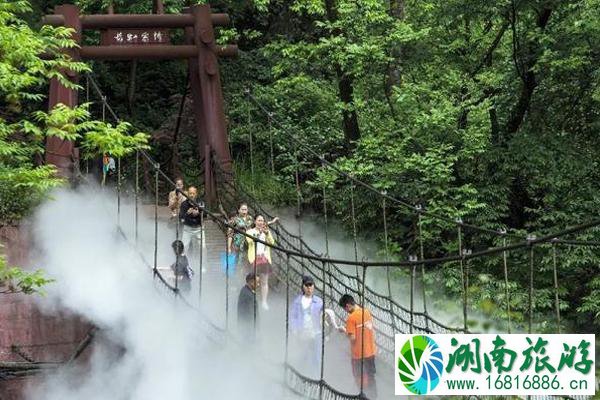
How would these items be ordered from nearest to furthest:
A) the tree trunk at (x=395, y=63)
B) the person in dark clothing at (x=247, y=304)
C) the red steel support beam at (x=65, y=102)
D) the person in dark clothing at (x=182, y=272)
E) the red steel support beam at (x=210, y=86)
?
the person in dark clothing at (x=247, y=304) < the person in dark clothing at (x=182, y=272) < the red steel support beam at (x=65, y=102) < the red steel support beam at (x=210, y=86) < the tree trunk at (x=395, y=63)

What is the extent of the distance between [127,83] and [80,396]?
22.5 ft

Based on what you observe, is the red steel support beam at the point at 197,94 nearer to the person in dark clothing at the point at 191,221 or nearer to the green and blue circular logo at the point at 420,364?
the person in dark clothing at the point at 191,221

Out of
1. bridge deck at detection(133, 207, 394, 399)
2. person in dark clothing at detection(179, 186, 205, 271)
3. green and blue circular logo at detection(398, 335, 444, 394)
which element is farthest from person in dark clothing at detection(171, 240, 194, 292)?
green and blue circular logo at detection(398, 335, 444, 394)

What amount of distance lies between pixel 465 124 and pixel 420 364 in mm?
5918

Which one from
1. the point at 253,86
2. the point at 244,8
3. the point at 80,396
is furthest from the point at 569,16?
the point at 80,396

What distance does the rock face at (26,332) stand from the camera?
7500 mm

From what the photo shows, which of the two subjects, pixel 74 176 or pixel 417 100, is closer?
pixel 74 176

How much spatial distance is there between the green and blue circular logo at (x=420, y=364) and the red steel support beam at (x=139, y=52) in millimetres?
5860

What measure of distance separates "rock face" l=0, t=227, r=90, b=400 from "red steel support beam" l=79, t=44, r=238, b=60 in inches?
94.1

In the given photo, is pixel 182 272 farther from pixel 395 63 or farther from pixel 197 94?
pixel 395 63

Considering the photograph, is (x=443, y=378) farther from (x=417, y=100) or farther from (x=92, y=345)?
(x=417, y=100)

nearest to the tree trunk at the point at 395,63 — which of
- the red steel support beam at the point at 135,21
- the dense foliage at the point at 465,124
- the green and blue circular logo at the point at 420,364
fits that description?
the dense foliage at the point at 465,124

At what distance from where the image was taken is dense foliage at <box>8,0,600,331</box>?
8758mm

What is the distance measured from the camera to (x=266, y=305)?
672cm
